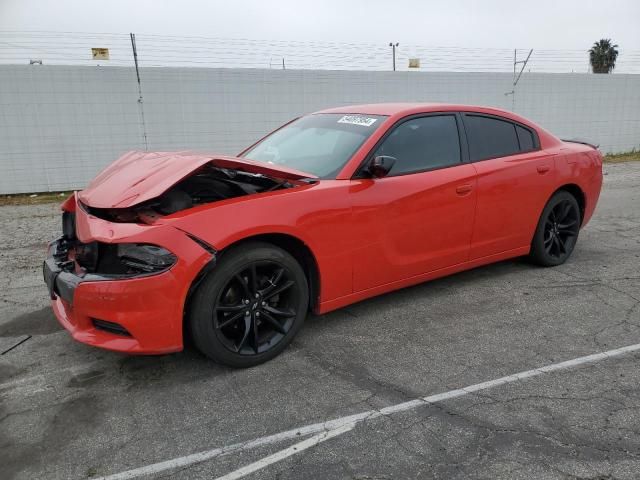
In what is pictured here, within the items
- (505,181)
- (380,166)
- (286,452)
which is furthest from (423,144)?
(286,452)

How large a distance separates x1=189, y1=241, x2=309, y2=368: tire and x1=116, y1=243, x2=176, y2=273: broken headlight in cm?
26

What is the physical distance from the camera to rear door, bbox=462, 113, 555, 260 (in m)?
4.44

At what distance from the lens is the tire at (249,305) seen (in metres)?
3.10

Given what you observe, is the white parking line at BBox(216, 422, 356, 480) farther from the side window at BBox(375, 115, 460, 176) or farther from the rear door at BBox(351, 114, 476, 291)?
the side window at BBox(375, 115, 460, 176)

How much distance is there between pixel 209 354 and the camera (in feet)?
10.5

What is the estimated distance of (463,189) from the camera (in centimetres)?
422

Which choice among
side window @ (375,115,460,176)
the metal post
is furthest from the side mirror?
the metal post

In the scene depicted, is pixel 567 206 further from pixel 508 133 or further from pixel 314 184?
pixel 314 184

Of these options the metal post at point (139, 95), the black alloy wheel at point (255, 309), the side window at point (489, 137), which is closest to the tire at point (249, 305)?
the black alloy wheel at point (255, 309)

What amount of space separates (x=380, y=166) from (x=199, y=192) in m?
1.26

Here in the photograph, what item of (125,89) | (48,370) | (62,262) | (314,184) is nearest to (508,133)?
(314,184)

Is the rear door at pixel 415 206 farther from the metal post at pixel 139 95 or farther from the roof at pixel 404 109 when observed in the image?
the metal post at pixel 139 95

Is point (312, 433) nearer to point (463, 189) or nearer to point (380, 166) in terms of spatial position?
point (380, 166)

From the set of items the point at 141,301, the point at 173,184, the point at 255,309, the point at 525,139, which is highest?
the point at 525,139
